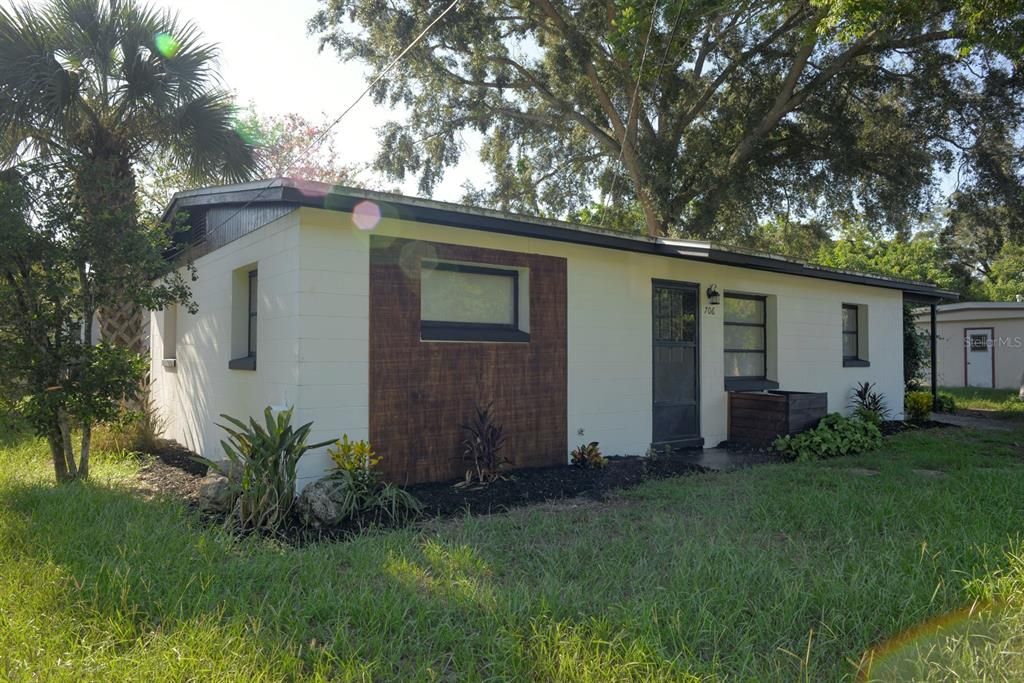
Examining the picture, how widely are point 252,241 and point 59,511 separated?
324cm

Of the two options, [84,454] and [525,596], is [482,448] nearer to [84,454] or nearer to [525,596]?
[525,596]

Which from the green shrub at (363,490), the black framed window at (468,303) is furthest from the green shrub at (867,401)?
the green shrub at (363,490)

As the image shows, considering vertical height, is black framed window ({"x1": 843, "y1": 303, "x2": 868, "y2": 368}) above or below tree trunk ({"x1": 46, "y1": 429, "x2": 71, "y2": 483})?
above

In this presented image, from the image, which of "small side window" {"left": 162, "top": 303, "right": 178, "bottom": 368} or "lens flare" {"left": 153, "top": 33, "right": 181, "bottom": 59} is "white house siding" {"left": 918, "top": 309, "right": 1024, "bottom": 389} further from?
"lens flare" {"left": 153, "top": 33, "right": 181, "bottom": 59}

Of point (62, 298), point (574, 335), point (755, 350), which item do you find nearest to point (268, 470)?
point (62, 298)

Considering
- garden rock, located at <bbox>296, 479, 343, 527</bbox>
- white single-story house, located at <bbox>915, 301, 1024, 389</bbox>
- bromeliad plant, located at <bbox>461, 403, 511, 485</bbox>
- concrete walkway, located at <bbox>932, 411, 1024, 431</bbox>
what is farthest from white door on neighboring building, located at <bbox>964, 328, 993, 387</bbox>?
garden rock, located at <bbox>296, 479, 343, 527</bbox>

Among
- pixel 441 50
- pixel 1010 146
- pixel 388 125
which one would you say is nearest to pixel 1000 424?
pixel 1010 146

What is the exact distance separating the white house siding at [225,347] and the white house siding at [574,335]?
25mm

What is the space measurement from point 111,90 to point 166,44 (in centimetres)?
87

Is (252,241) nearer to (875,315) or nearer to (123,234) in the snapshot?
(123,234)

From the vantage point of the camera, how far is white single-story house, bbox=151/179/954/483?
19.4ft

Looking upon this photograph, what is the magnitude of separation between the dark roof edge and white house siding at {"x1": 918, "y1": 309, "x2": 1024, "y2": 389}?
1352cm

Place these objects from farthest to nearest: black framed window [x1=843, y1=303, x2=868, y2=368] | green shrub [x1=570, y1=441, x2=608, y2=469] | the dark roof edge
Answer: black framed window [x1=843, y1=303, x2=868, y2=368], green shrub [x1=570, y1=441, x2=608, y2=469], the dark roof edge

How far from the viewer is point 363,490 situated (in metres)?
5.41
